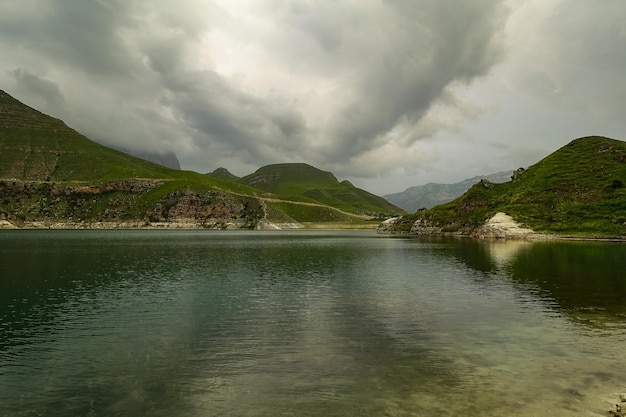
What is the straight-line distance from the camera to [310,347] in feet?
88.5

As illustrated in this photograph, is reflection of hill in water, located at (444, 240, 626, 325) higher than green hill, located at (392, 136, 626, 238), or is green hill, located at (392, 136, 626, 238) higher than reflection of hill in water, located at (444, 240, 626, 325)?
green hill, located at (392, 136, 626, 238)

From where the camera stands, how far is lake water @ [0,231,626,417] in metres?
18.4

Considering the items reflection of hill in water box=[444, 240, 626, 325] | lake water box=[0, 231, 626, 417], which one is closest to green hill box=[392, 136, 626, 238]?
reflection of hill in water box=[444, 240, 626, 325]

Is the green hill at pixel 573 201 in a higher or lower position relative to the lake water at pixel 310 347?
higher

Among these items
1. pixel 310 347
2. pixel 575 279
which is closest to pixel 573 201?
pixel 575 279

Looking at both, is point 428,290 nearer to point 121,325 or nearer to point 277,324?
point 277,324

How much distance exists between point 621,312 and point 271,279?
41.7m

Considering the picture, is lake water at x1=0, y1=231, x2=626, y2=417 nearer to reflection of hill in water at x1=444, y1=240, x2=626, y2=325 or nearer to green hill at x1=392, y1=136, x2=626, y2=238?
reflection of hill in water at x1=444, y1=240, x2=626, y2=325

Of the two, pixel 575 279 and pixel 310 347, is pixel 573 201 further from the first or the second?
pixel 310 347

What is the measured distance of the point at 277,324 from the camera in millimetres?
33094

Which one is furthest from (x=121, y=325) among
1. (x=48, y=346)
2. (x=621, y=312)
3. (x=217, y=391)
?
(x=621, y=312)

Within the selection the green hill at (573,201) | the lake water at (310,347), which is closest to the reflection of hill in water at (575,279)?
the lake water at (310,347)

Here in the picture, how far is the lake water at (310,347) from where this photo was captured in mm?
18422

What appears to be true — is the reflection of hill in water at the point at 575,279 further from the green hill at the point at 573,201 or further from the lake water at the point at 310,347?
the green hill at the point at 573,201
